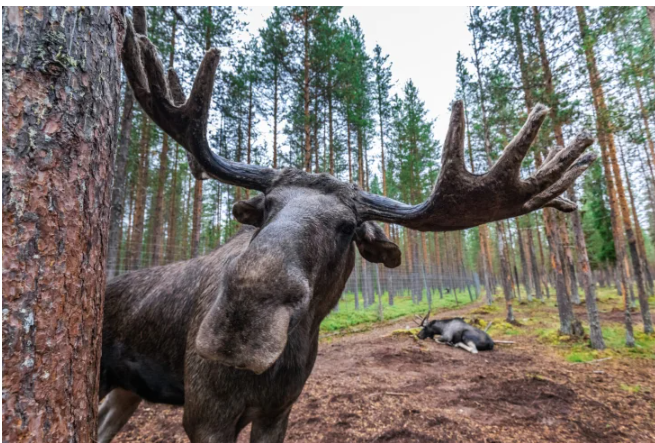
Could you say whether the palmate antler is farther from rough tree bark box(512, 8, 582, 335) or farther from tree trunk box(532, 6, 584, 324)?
rough tree bark box(512, 8, 582, 335)

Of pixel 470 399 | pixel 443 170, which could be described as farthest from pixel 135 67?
pixel 470 399

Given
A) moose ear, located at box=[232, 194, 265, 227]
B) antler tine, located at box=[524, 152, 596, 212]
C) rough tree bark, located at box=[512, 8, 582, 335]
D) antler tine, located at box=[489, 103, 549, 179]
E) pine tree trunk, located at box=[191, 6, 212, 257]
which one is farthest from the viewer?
pine tree trunk, located at box=[191, 6, 212, 257]

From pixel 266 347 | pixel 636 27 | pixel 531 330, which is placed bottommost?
pixel 531 330

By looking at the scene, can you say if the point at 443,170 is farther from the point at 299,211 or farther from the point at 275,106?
the point at 275,106

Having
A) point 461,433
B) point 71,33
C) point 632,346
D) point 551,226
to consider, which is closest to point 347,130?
point 551,226

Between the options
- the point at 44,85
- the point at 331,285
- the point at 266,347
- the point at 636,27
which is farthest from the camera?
the point at 636,27

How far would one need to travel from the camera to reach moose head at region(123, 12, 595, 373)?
1544 millimetres

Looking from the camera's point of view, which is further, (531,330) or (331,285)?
(531,330)

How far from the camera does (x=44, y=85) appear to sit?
43.5 inches

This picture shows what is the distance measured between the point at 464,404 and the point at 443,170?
4284 mm

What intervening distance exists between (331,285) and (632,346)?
1020 cm

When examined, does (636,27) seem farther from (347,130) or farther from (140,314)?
(347,130)

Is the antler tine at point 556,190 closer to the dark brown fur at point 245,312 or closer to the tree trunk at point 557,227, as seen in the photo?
the dark brown fur at point 245,312

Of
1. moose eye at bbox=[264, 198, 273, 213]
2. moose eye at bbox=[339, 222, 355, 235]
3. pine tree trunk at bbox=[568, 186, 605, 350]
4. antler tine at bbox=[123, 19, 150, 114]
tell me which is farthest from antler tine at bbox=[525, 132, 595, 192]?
pine tree trunk at bbox=[568, 186, 605, 350]
